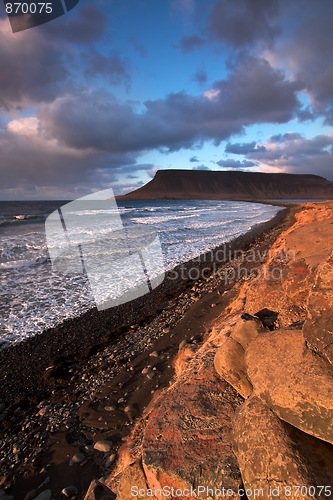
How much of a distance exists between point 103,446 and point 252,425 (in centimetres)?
265

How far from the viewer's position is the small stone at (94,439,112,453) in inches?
153

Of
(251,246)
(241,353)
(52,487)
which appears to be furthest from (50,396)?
(251,246)

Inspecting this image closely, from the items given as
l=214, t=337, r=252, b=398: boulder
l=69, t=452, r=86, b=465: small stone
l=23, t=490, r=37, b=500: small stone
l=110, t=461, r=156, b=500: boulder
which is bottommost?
l=23, t=490, r=37, b=500: small stone

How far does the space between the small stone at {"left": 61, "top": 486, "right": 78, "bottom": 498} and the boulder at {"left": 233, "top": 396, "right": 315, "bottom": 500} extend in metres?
2.43

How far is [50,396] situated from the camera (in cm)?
509

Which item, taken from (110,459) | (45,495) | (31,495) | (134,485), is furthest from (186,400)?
(31,495)

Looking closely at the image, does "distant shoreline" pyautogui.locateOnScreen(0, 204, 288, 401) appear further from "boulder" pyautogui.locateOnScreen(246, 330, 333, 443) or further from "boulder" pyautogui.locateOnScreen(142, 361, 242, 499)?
"boulder" pyautogui.locateOnScreen(246, 330, 333, 443)

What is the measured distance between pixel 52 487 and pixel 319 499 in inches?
A: 130

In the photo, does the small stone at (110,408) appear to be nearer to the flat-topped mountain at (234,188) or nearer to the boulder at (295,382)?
the boulder at (295,382)

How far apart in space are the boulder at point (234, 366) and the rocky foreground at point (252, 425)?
0.01 meters

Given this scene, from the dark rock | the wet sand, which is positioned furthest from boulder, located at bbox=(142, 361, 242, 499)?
the wet sand

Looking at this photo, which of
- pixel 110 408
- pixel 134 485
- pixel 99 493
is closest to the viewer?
pixel 134 485

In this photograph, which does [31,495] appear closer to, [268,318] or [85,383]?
[85,383]

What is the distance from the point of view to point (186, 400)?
3.11 m
